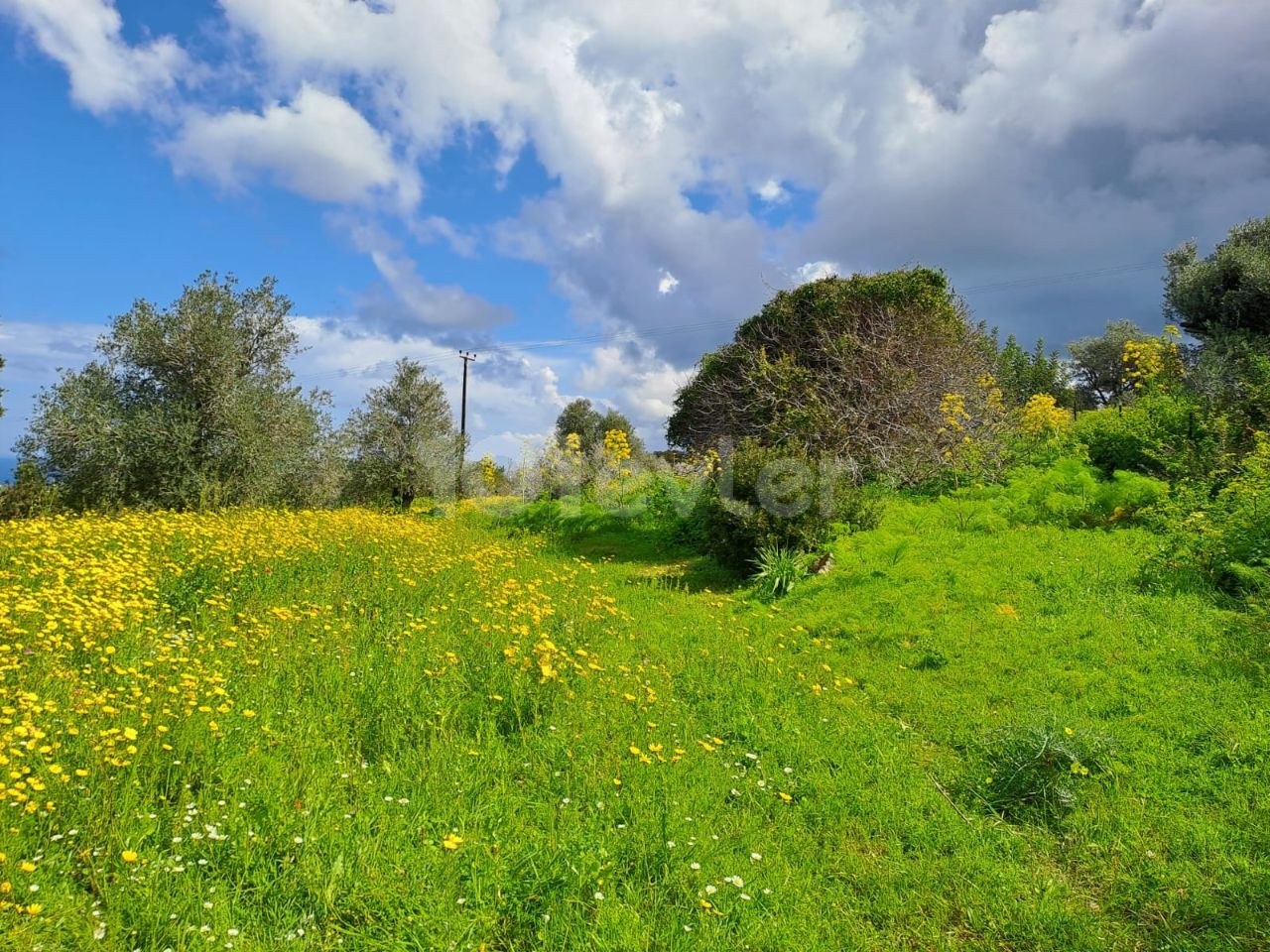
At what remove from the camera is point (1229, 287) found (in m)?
18.1

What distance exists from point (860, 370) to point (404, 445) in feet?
45.7

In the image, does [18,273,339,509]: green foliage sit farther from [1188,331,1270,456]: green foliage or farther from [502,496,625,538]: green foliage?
[1188,331,1270,456]: green foliage

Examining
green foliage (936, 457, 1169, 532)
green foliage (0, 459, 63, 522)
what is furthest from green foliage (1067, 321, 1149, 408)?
green foliage (0, 459, 63, 522)

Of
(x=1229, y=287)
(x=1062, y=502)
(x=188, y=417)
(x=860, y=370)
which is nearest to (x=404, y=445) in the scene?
(x=188, y=417)

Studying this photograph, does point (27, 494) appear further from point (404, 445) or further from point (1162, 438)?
point (1162, 438)

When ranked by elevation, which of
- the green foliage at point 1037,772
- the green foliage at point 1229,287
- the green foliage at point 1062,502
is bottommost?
the green foliage at point 1037,772

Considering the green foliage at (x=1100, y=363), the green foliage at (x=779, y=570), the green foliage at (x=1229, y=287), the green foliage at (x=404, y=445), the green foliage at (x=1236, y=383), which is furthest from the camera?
the green foliage at (x=1100, y=363)

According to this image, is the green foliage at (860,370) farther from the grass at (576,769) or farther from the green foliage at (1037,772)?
the green foliage at (1037,772)

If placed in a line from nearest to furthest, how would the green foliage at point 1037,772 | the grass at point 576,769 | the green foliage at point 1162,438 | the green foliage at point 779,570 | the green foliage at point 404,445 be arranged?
1. the grass at point 576,769
2. the green foliage at point 1037,772
3. the green foliage at point 779,570
4. the green foliage at point 1162,438
5. the green foliage at point 404,445

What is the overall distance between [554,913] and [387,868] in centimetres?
71

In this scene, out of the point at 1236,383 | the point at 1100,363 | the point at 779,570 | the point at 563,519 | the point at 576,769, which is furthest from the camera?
the point at 1100,363

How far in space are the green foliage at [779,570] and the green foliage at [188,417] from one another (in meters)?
11.2

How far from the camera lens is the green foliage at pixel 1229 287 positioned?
677 inches

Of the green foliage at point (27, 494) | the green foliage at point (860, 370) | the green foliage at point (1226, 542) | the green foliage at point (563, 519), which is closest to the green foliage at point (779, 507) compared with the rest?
the green foliage at point (860, 370)
